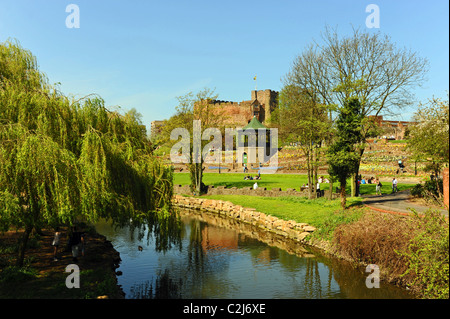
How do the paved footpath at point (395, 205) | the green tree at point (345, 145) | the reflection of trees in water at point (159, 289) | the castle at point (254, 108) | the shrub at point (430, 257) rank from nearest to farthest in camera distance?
the shrub at point (430, 257)
the reflection of trees in water at point (159, 289)
the paved footpath at point (395, 205)
the green tree at point (345, 145)
the castle at point (254, 108)

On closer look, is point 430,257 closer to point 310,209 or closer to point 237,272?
point 237,272

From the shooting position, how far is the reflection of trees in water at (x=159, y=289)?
1297cm

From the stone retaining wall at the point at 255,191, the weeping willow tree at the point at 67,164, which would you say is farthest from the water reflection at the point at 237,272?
the stone retaining wall at the point at 255,191

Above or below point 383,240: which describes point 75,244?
above

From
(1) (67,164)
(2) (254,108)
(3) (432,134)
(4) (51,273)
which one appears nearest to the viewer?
(1) (67,164)

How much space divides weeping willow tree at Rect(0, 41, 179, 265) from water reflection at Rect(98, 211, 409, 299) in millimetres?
1753

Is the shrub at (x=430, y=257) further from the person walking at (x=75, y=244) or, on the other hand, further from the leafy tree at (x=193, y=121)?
the leafy tree at (x=193, y=121)

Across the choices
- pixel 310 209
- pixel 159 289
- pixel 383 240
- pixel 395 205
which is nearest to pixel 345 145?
pixel 395 205

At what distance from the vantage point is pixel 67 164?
11570mm

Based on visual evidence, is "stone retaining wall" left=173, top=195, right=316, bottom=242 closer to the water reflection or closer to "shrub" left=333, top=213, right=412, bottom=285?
the water reflection

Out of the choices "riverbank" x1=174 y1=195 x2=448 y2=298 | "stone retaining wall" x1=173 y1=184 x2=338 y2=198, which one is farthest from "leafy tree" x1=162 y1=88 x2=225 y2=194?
"riverbank" x1=174 y1=195 x2=448 y2=298

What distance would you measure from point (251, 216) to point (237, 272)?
37.3ft

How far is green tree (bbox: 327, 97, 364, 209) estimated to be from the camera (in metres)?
23.2
